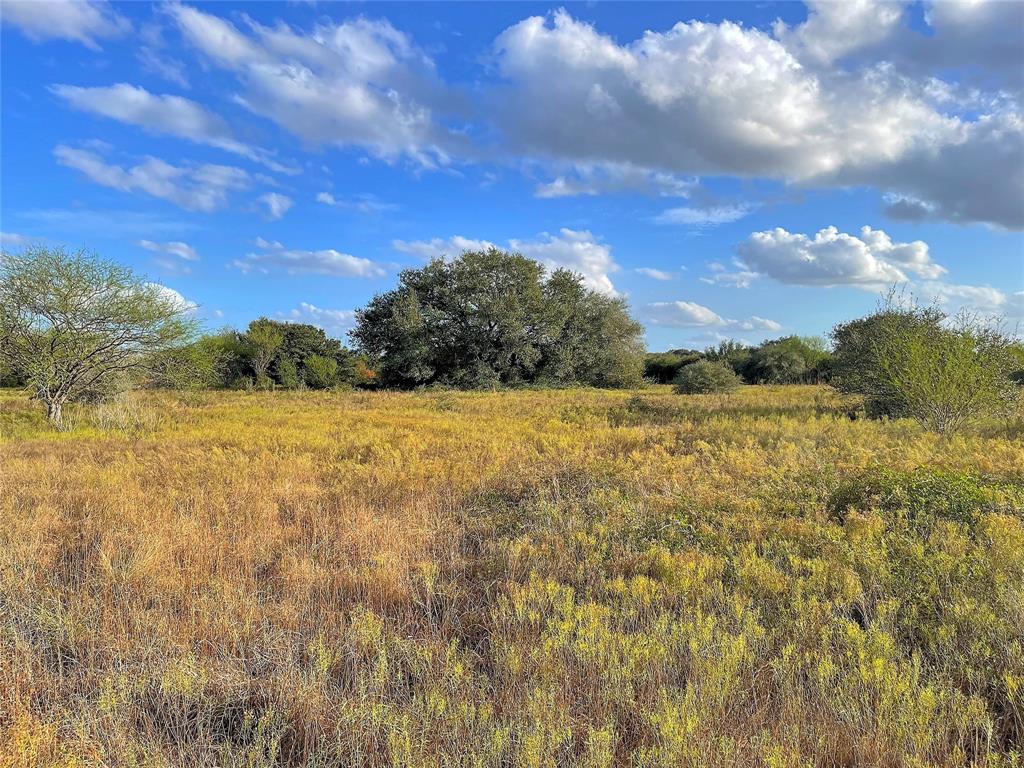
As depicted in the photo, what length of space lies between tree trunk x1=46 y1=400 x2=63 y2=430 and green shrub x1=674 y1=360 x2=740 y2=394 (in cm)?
2671

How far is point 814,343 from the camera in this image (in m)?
49.4

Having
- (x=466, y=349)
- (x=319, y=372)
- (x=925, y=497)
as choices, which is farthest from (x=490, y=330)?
(x=925, y=497)

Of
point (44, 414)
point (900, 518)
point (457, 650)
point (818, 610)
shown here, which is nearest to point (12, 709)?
point (457, 650)

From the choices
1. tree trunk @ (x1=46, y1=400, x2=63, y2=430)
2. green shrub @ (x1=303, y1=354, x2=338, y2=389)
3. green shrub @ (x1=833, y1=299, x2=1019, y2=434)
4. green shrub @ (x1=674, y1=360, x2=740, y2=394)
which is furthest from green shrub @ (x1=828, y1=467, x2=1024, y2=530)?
green shrub @ (x1=303, y1=354, x2=338, y2=389)

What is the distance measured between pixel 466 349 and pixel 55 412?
25.5 metres

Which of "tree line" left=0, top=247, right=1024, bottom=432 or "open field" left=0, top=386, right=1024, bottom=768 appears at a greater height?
"tree line" left=0, top=247, right=1024, bottom=432

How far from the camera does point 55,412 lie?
14859 mm

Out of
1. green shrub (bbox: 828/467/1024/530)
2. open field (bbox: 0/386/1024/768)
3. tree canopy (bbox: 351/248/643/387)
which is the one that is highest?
tree canopy (bbox: 351/248/643/387)

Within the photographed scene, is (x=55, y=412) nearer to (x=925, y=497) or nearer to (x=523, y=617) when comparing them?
(x=523, y=617)

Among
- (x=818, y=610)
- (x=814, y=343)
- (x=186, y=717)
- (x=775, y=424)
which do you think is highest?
(x=814, y=343)

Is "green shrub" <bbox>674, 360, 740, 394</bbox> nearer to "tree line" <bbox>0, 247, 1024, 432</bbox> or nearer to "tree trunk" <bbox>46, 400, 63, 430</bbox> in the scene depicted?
"tree line" <bbox>0, 247, 1024, 432</bbox>

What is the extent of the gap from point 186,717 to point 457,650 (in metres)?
1.51

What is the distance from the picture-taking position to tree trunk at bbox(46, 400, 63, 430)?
1444 centimetres

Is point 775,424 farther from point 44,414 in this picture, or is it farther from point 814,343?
point 814,343
